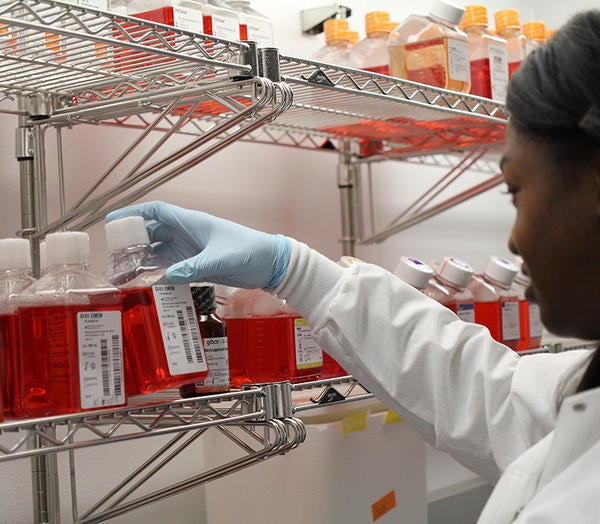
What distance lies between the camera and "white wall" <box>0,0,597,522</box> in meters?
1.54

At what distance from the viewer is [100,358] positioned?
1.04 m

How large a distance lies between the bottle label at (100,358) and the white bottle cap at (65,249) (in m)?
0.08

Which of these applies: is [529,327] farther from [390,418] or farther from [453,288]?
[390,418]

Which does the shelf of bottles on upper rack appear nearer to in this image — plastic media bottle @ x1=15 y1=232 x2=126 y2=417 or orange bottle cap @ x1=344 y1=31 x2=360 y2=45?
orange bottle cap @ x1=344 y1=31 x2=360 y2=45

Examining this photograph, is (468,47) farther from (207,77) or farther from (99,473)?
(99,473)

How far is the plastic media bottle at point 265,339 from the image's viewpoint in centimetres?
134

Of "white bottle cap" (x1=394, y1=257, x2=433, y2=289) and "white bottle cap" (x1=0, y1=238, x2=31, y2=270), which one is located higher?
"white bottle cap" (x1=0, y1=238, x2=31, y2=270)

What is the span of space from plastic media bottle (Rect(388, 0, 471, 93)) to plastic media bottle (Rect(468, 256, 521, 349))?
0.35 metres

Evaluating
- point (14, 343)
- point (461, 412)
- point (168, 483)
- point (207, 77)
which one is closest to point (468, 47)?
point (207, 77)

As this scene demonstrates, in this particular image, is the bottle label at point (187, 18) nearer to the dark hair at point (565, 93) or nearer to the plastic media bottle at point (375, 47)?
the plastic media bottle at point (375, 47)

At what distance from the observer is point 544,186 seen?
0.83 meters

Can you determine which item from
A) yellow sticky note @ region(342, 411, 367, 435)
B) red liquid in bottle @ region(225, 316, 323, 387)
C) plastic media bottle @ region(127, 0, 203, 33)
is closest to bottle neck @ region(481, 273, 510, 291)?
yellow sticky note @ region(342, 411, 367, 435)

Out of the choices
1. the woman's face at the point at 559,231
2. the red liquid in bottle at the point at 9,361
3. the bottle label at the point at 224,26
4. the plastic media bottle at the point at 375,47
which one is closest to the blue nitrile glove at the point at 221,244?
the red liquid in bottle at the point at 9,361

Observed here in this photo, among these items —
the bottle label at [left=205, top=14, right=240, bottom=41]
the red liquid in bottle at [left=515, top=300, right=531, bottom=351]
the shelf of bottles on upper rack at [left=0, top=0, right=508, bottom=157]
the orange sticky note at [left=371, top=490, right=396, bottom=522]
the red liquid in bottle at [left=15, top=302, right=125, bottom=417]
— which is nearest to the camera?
the red liquid in bottle at [left=15, top=302, right=125, bottom=417]
